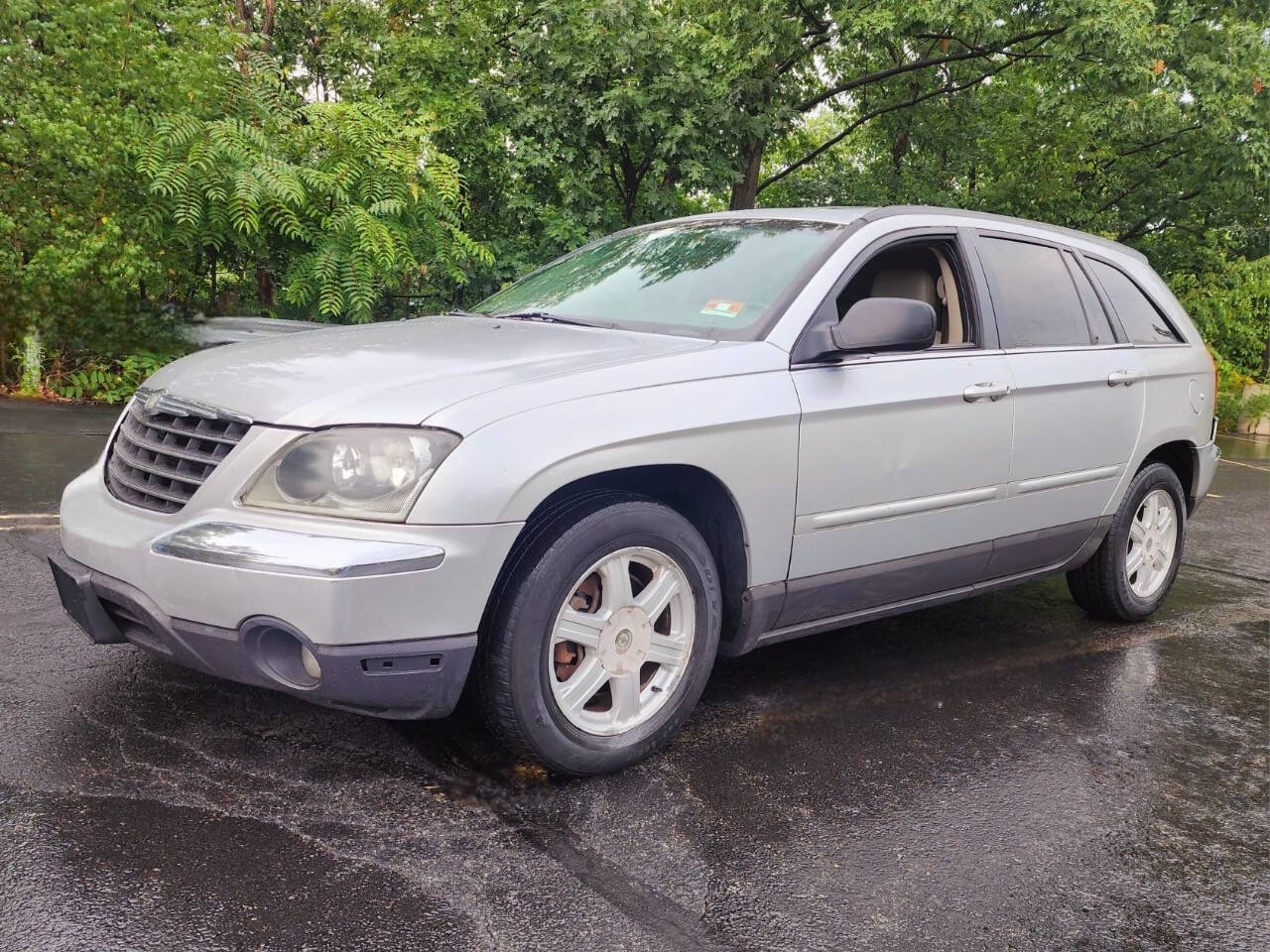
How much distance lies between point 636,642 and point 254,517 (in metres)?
1.13

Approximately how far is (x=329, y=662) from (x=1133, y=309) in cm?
409

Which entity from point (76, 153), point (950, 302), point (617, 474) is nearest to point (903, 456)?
point (950, 302)

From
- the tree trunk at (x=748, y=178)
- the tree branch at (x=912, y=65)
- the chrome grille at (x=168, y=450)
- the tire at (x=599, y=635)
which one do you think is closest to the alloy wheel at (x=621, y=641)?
the tire at (x=599, y=635)

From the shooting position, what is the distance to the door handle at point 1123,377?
4758mm

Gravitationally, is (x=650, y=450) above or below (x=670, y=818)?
above

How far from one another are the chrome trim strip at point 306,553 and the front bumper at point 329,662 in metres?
0.15

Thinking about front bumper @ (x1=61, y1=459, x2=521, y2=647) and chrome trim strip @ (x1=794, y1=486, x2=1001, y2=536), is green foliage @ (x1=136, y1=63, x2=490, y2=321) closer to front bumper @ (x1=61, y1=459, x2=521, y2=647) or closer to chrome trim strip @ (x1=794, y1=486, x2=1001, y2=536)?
chrome trim strip @ (x1=794, y1=486, x2=1001, y2=536)

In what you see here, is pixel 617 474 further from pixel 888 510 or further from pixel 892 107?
pixel 892 107

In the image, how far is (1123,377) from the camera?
483 cm

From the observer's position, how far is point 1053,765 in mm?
3576

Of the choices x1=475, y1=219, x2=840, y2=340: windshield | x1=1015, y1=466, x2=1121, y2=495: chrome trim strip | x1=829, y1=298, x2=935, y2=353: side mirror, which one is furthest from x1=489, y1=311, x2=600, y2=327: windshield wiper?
x1=1015, y1=466, x2=1121, y2=495: chrome trim strip

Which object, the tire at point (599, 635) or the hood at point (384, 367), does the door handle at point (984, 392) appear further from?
the tire at point (599, 635)

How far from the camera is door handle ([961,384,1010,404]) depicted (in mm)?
4055

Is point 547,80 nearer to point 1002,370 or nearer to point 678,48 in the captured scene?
point 678,48
